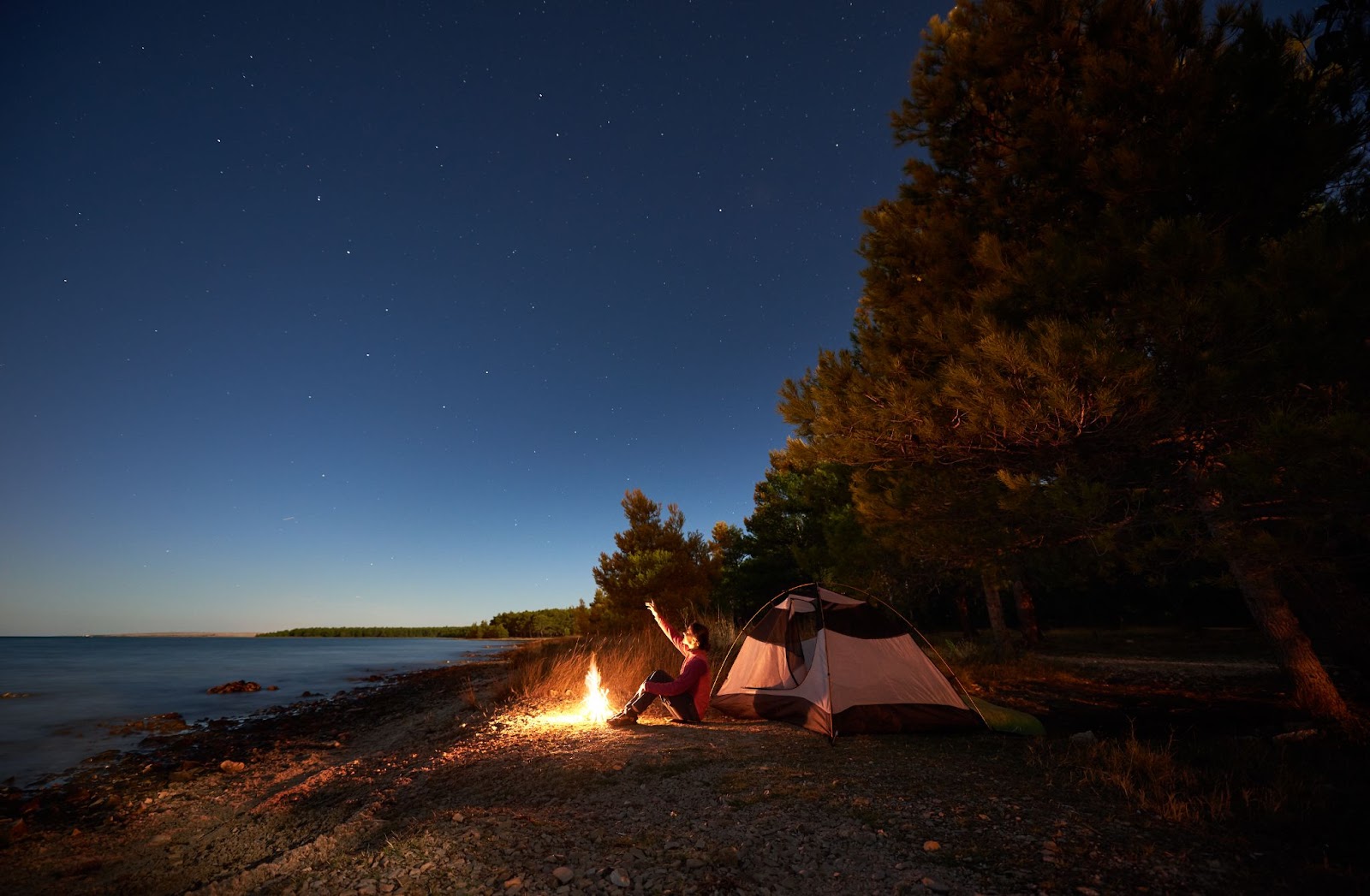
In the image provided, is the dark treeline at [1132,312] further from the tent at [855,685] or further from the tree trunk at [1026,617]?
the tree trunk at [1026,617]

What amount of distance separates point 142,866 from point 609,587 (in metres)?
21.8

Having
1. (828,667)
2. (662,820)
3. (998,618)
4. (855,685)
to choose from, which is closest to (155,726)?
(662,820)

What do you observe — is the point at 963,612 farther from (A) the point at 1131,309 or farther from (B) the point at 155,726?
(B) the point at 155,726

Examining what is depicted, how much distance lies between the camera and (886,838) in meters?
3.58

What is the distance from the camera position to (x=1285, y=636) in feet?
22.4

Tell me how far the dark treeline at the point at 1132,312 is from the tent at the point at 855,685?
146 cm

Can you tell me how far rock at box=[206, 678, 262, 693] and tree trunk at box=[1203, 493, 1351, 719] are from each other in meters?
25.9

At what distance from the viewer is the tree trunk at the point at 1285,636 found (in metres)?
6.47

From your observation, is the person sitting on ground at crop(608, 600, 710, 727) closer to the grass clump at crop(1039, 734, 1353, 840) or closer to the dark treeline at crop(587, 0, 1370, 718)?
the dark treeline at crop(587, 0, 1370, 718)

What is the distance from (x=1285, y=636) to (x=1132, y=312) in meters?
4.87

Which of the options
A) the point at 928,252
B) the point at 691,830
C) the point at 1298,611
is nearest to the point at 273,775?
the point at 691,830

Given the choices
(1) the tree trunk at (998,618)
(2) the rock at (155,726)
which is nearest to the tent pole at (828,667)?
(1) the tree trunk at (998,618)

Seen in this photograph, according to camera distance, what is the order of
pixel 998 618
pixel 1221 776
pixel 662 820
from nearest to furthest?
pixel 662 820
pixel 1221 776
pixel 998 618

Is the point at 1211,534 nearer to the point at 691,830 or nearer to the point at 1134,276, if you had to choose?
the point at 1134,276
